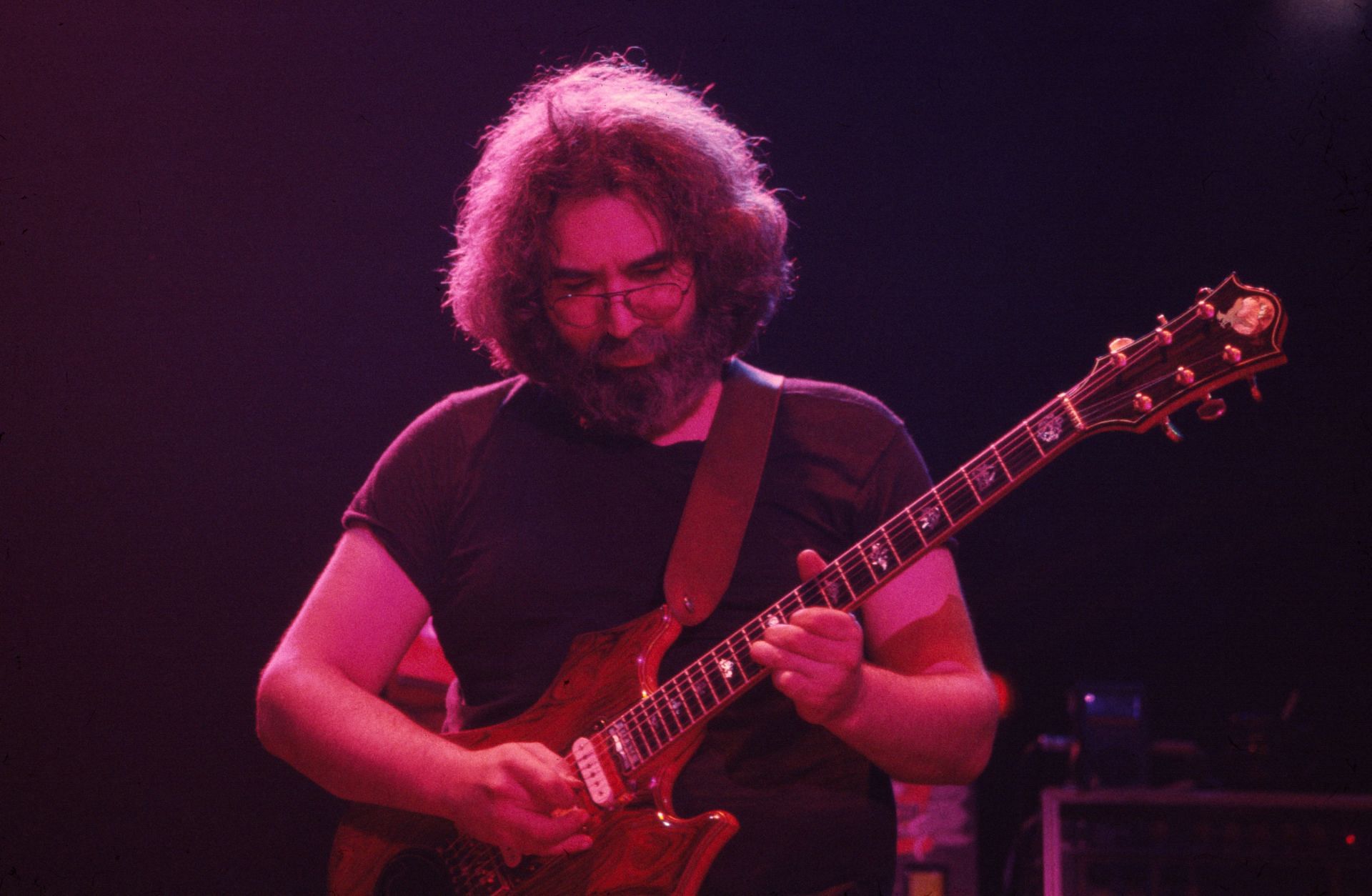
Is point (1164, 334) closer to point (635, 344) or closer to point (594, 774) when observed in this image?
point (635, 344)

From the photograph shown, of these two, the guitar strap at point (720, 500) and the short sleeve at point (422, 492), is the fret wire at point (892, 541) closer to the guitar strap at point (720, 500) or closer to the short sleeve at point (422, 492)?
the guitar strap at point (720, 500)

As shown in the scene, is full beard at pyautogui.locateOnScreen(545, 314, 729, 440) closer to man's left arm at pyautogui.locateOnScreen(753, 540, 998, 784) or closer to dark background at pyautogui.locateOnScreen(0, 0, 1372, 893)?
man's left arm at pyautogui.locateOnScreen(753, 540, 998, 784)

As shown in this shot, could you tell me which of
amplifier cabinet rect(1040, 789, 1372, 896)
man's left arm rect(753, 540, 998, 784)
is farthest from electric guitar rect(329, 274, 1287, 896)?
amplifier cabinet rect(1040, 789, 1372, 896)

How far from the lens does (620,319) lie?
2312 mm

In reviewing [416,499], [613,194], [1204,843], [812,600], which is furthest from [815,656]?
[1204,843]

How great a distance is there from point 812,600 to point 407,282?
2273 mm

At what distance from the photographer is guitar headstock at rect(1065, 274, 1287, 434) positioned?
1.73 metres

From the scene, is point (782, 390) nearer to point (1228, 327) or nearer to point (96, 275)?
point (1228, 327)

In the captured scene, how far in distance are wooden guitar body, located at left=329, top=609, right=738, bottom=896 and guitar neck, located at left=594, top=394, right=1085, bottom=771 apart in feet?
0.13

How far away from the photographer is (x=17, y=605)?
10.8 feet

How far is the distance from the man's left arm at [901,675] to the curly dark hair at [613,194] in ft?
2.58

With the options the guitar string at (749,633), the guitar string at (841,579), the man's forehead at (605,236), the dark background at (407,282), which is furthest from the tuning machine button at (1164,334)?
the dark background at (407,282)

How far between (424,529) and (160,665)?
1.66 m

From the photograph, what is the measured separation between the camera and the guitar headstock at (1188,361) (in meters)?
1.73
